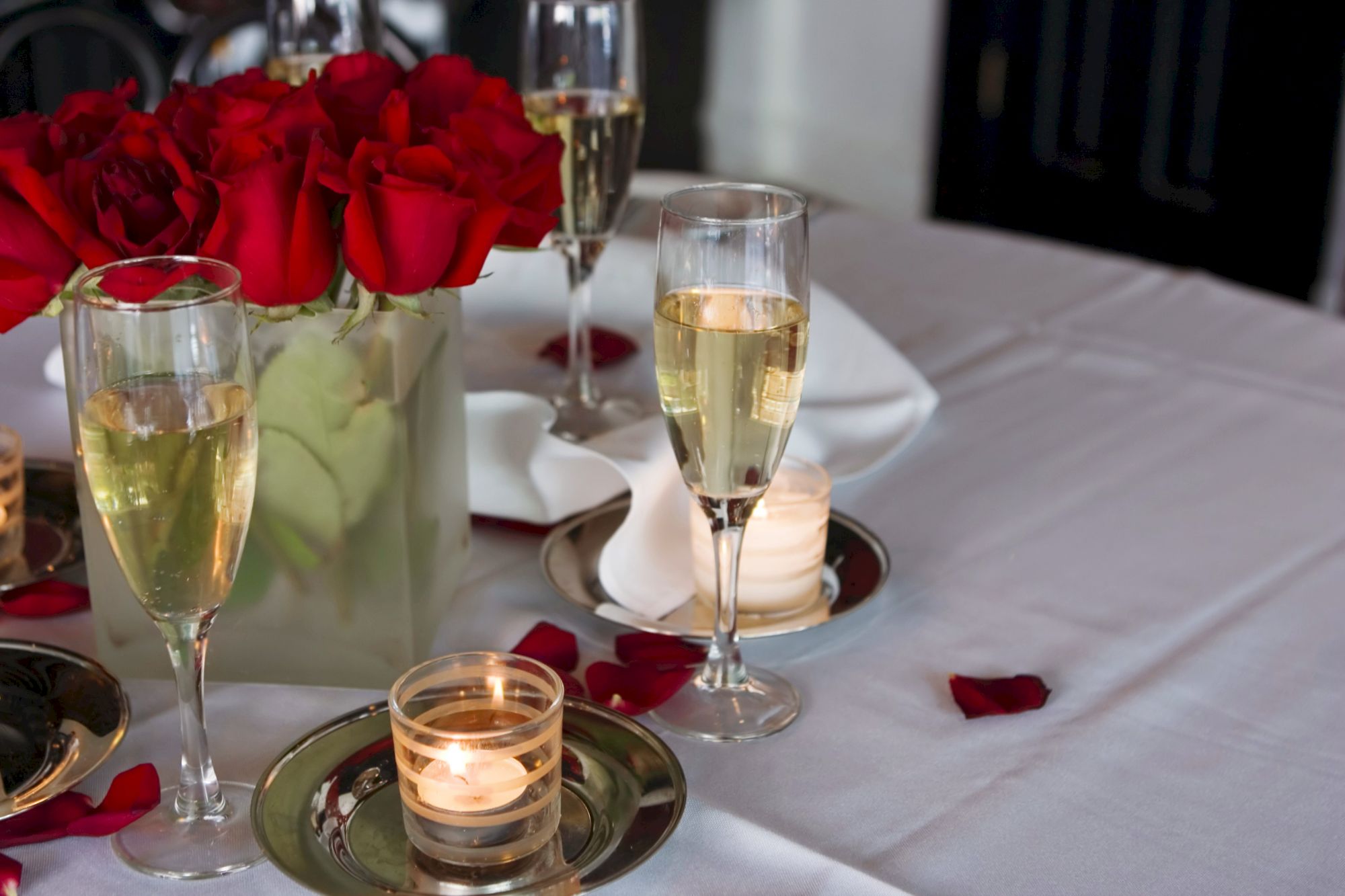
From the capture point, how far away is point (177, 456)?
2.01 feet

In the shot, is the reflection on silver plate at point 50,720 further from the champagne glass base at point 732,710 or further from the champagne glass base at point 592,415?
the champagne glass base at point 592,415

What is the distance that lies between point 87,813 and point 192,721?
0.22 feet

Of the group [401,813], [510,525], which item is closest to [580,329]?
[510,525]

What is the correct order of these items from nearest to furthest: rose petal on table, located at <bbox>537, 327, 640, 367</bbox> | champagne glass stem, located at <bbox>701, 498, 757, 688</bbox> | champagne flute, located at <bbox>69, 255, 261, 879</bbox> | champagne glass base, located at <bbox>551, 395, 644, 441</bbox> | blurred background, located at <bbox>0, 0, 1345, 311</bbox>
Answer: champagne flute, located at <bbox>69, 255, 261, 879</bbox> → champagne glass stem, located at <bbox>701, 498, 757, 688</bbox> → champagne glass base, located at <bbox>551, 395, 644, 441</bbox> → rose petal on table, located at <bbox>537, 327, 640, 367</bbox> → blurred background, located at <bbox>0, 0, 1345, 311</bbox>

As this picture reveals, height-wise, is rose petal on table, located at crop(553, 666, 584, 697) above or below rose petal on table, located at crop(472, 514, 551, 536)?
below

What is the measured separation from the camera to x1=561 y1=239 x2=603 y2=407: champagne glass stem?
1.17m

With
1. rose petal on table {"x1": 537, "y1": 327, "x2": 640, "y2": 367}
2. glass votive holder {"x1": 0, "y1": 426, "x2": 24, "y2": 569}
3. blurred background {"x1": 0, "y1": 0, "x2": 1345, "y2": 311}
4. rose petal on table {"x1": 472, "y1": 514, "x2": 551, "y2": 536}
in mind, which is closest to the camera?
glass votive holder {"x1": 0, "y1": 426, "x2": 24, "y2": 569}

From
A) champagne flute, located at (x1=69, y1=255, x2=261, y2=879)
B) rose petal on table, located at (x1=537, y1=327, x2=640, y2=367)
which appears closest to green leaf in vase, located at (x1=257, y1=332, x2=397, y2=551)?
champagne flute, located at (x1=69, y1=255, x2=261, y2=879)

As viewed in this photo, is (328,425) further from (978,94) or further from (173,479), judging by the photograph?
(978,94)

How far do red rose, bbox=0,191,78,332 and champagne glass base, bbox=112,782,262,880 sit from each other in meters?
0.24

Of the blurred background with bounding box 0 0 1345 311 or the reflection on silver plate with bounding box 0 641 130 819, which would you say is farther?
the blurred background with bounding box 0 0 1345 311

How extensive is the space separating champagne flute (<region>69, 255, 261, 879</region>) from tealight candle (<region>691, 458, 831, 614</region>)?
313 millimetres

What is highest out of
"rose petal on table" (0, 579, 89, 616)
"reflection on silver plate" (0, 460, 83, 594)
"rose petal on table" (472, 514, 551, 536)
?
"reflection on silver plate" (0, 460, 83, 594)

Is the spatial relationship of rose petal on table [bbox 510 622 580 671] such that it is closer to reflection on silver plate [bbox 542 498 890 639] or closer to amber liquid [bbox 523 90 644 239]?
→ reflection on silver plate [bbox 542 498 890 639]
